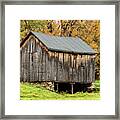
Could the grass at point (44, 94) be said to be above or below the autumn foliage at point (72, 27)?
below

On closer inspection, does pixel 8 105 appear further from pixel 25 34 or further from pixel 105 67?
pixel 105 67

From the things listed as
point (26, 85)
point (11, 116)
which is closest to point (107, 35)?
point (26, 85)

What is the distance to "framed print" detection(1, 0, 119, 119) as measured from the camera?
2.24m

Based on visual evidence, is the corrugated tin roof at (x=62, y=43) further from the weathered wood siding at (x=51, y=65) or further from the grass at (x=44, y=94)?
the grass at (x=44, y=94)

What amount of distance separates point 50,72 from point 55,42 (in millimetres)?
143

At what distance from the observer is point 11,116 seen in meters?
2.24

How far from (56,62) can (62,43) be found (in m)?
0.09

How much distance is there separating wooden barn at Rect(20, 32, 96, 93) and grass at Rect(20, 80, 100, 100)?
0.03 metres

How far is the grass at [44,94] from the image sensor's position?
224 cm

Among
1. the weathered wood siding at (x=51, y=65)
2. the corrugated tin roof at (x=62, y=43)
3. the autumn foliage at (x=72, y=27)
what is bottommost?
the weathered wood siding at (x=51, y=65)

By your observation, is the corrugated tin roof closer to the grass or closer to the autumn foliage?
the autumn foliage

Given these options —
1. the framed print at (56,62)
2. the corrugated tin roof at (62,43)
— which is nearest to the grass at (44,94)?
the framed print at (56,62)

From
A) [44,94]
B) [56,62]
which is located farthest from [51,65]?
[44,94]

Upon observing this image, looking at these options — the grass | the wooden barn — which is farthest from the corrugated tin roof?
the grass
